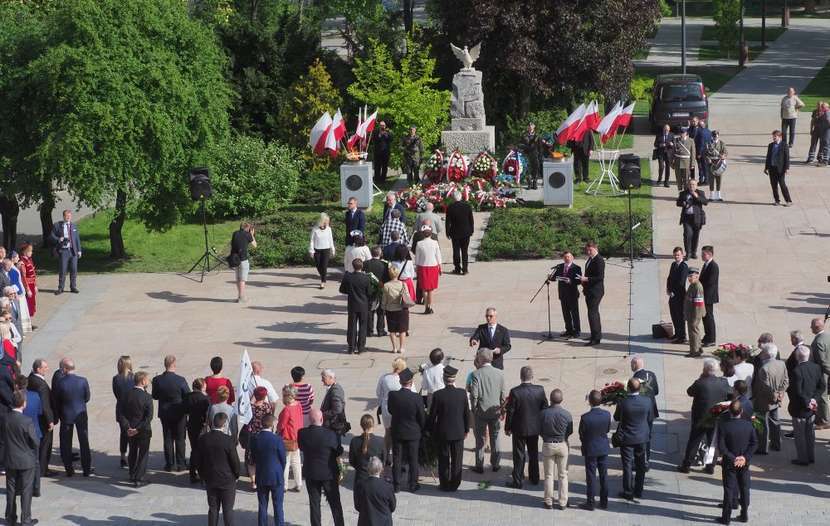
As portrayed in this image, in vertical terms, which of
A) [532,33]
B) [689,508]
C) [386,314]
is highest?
A: [532,33]

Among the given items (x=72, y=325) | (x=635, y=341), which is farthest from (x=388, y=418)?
(x=72, y=325)

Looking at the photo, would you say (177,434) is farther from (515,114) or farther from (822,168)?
(515,114)

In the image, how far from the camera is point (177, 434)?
16.0m

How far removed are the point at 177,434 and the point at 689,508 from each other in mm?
5816

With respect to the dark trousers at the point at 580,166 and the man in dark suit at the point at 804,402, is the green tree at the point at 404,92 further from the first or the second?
the man in dark suit at the point at 804,402

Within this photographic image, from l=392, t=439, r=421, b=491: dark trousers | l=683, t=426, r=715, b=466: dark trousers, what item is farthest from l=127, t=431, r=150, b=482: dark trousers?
l=683, t=426, r=715, b=466: dark trousers

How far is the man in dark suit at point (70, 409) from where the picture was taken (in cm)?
1592

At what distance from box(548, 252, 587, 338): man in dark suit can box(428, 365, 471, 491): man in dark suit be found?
17.9 ft

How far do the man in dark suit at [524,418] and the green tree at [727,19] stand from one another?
42.8m

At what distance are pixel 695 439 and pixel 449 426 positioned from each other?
2720mm

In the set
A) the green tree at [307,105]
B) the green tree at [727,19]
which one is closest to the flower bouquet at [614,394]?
the green tree at [307,105]

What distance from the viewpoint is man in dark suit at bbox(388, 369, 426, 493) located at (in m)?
15.0

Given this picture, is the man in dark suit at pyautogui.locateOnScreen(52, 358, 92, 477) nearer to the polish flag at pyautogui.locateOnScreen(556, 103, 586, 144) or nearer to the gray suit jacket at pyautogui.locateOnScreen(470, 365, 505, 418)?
the gray suit jacket at pyautogui.locateOnScreen(470, 365, 505, 418)

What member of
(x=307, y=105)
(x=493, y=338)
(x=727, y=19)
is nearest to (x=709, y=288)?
(x=493, y=338)
